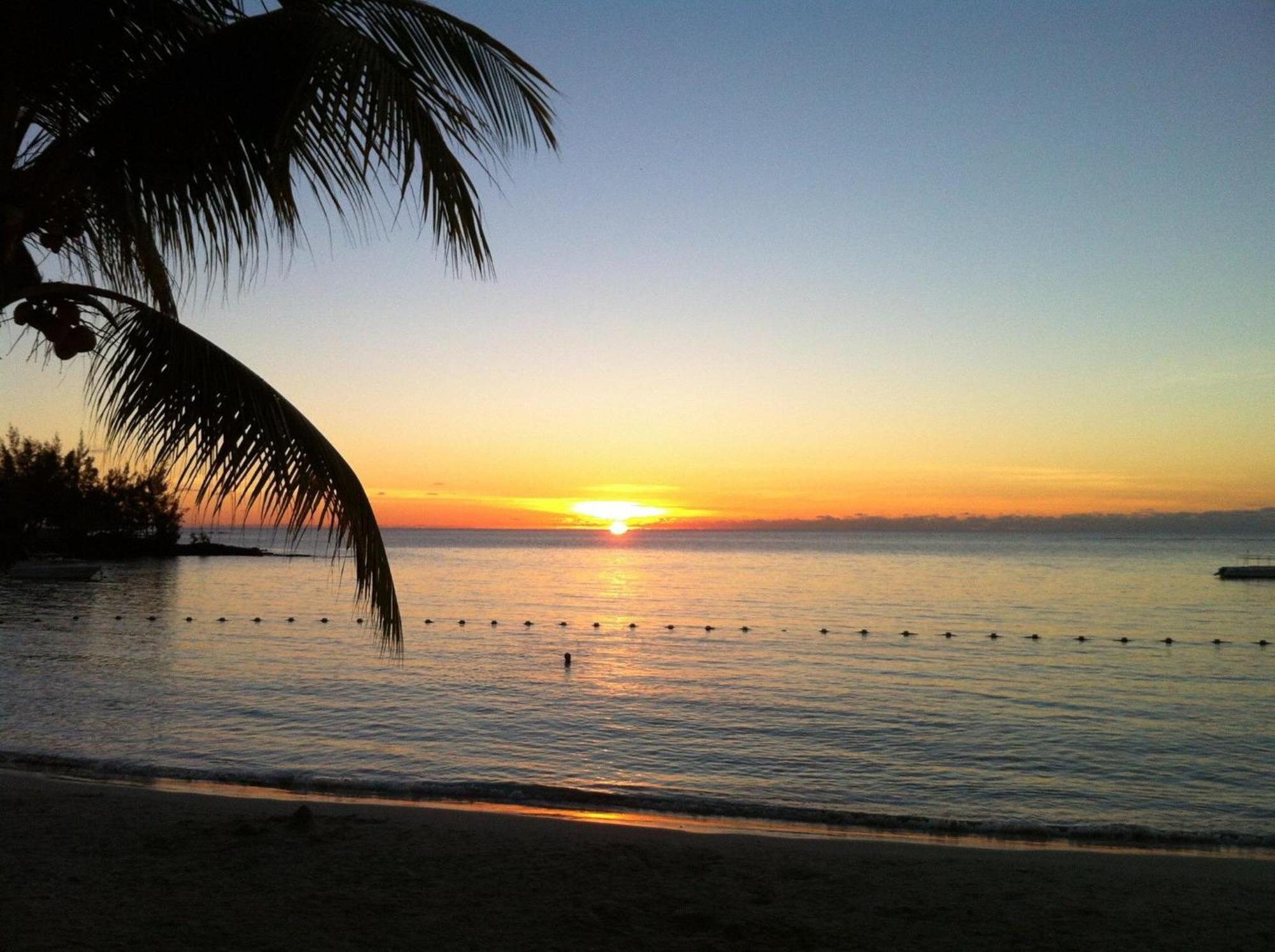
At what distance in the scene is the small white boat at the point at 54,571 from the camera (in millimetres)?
54125

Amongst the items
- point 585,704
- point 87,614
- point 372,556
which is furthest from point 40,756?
point 87,614

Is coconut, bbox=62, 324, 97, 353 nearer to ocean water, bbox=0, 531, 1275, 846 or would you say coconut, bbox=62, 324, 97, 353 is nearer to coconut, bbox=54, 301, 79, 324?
coconut, bbox=54, 301, 79, 324

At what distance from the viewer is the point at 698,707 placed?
18625 mm

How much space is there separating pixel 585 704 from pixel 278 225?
1510 cm

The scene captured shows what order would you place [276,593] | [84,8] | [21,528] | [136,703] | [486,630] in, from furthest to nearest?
1. [276,593]
2. [486,630]
3. [136,703]
4. [21,528]
5. [84,8]

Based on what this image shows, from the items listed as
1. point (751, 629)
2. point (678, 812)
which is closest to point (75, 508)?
point (751, 629)

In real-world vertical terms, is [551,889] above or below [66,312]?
below

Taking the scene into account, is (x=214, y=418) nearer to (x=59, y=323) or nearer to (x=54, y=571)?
(x=59, y=323)

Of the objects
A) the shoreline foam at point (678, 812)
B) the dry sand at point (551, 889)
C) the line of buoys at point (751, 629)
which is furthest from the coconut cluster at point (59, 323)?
the line of buoys at point (751, 629)

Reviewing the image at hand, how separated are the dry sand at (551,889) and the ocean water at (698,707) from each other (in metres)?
2.46

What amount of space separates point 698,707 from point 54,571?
50918mm

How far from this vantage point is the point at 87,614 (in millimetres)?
35406

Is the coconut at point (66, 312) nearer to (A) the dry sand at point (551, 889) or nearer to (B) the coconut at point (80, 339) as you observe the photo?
(B) the coconut at point (80, 339)

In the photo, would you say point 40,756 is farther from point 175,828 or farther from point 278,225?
point 278,225
